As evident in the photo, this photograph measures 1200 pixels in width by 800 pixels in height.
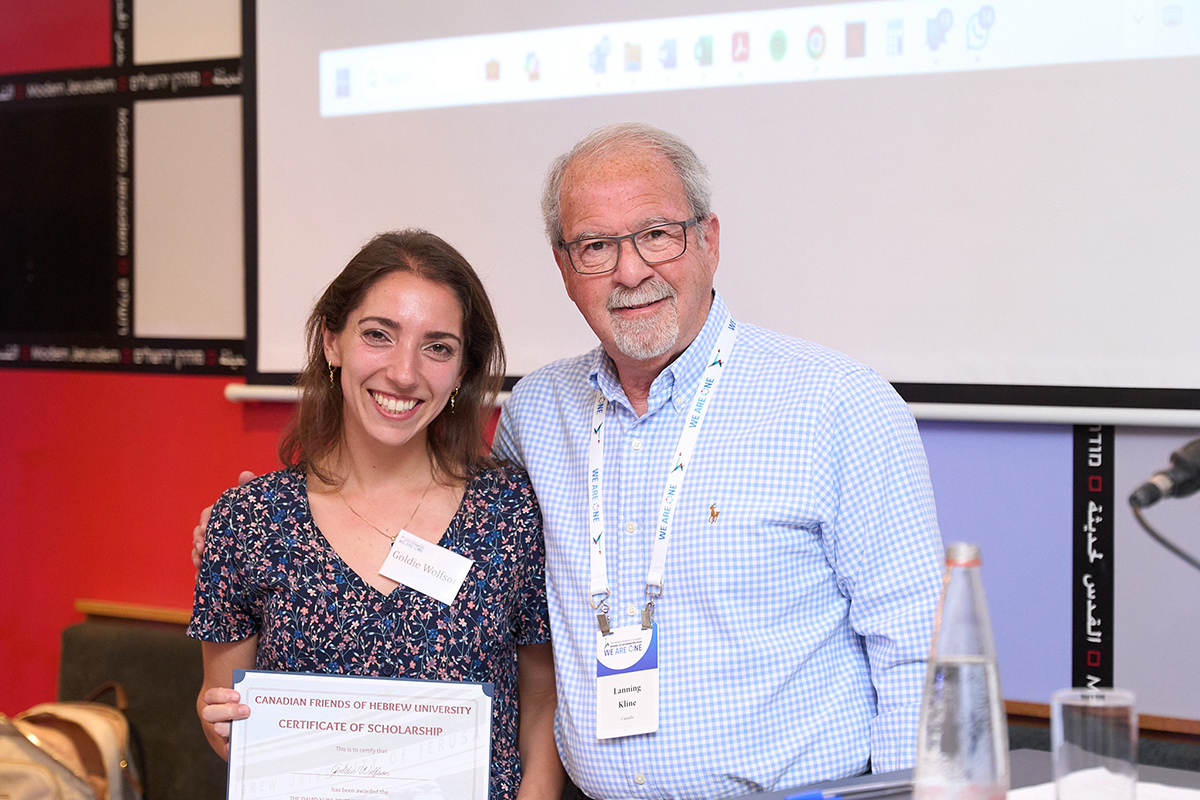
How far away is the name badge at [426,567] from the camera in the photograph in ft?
6.00

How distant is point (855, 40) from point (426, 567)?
1.74 metres

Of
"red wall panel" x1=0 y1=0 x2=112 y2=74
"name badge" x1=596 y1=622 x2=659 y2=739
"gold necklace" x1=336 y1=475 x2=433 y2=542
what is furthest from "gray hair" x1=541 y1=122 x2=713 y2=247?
"red wall panel" x1=0 y1=0 x2=112 y2=74

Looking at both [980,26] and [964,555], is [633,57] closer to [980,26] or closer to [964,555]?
[980,26]

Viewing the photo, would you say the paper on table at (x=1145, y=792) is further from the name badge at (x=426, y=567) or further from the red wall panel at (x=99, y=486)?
the red wall panel at (x=99, y=486)

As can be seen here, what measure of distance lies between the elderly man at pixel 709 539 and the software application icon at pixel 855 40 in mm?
941

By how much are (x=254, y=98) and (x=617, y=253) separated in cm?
200

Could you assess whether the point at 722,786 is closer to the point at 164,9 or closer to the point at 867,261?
the point at 867,261

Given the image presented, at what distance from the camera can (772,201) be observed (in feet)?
8.70

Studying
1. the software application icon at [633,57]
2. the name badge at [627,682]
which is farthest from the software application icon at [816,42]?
the name badge at [627,682]

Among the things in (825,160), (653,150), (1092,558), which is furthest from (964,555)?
(825,160)

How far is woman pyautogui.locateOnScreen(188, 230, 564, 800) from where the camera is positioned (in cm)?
182

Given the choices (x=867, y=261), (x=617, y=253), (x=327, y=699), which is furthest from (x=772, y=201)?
(x=327, y=699)

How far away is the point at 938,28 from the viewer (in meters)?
2.46

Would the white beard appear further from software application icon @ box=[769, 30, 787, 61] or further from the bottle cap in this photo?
software application icon @ box=[769, 30, 787, 61]
